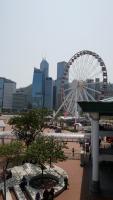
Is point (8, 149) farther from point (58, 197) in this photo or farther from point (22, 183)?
point (58, 197)

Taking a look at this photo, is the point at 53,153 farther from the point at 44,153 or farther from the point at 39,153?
the point at 39,153

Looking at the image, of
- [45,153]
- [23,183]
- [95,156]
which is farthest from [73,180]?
[95,156]

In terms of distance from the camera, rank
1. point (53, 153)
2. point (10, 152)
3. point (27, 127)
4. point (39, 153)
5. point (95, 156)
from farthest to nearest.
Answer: point (27, 127), point (10, 152), point (53, 153), point (39, 153), point (95, 156)

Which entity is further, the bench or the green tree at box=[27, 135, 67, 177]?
the green tree at box=[27, 135, 67, 177]

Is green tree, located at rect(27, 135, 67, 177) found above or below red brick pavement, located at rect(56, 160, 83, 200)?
above

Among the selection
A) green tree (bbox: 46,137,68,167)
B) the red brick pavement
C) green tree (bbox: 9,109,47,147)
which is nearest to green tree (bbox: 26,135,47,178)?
green tree (bbox: 46,137,68,167)

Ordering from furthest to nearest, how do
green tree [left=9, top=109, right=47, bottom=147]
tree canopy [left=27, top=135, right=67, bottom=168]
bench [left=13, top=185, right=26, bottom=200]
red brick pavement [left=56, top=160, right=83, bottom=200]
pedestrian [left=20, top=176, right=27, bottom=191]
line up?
green tree [left=9, top=109, right=47, bottom=147] < tree canopy [left=27, top=135, right=67, bottom=168] < pedestrian [left=20, top=176, right=27, bottom=191] < red brick pavement [left=56, top=160, right=83, bottom=200] < bench [left=13, top=185, right=26, bottom=200]

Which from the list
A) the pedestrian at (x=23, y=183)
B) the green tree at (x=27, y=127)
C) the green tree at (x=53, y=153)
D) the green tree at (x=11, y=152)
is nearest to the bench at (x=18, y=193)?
the pedestrian at (x=23, y=183)

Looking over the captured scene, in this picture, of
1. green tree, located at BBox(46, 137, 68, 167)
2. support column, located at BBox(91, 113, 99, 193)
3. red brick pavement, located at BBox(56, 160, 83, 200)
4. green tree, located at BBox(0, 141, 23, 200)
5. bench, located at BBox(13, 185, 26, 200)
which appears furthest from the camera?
green tree, located at BBox(0, 141, 23, 200)

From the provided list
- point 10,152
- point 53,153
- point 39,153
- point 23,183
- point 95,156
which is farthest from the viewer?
point 10,152

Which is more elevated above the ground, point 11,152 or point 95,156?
point 95,156

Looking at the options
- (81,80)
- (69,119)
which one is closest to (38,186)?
(81,80)

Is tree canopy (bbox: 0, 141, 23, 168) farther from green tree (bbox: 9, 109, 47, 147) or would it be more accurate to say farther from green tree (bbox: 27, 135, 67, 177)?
green tree (bbox: 9, 109, 47, 147)

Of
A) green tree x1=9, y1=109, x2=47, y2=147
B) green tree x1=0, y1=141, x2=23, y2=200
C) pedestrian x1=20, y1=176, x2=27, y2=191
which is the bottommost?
pedestrian x1=20, y1=176, x2=27, y2=191
